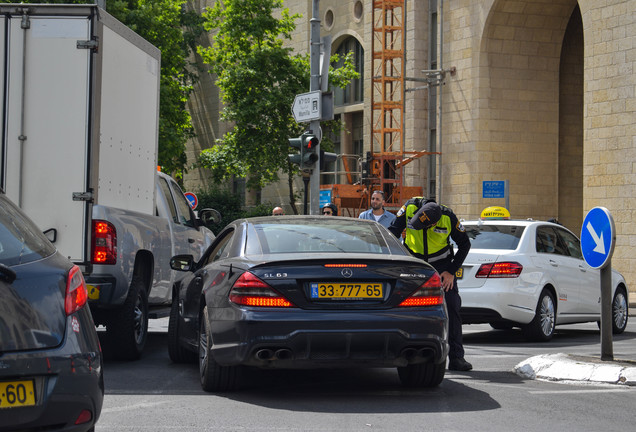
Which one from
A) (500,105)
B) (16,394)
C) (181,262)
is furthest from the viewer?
(500,105)

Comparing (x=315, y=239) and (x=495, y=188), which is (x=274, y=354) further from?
(x=495, y=188)

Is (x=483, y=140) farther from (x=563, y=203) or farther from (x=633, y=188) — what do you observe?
(x=633, y=188)

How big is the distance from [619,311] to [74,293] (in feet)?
35.9

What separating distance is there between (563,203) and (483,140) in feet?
12.1

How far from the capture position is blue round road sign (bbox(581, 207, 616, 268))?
30.0ft

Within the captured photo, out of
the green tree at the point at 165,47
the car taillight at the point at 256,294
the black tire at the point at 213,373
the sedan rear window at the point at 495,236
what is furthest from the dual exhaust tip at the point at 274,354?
the green tree at the point at 165,47

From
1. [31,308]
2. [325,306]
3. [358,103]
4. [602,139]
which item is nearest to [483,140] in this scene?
[602,139]

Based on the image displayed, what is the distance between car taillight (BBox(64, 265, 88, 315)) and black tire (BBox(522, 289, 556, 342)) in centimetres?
820

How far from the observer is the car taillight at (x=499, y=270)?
39.4ft

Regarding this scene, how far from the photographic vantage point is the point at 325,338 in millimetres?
6863

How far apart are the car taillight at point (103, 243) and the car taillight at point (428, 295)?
3217mm

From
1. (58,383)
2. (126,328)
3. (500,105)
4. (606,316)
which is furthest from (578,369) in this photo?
(500,105)

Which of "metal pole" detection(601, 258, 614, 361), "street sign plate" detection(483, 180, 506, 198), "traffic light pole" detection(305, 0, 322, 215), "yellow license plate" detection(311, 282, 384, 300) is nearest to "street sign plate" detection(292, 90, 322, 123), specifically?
"traffic light pole" detection(305, 0, 322, 215)

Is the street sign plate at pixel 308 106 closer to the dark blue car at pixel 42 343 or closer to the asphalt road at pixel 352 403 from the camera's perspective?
the asphalt road at pixel 352 403
